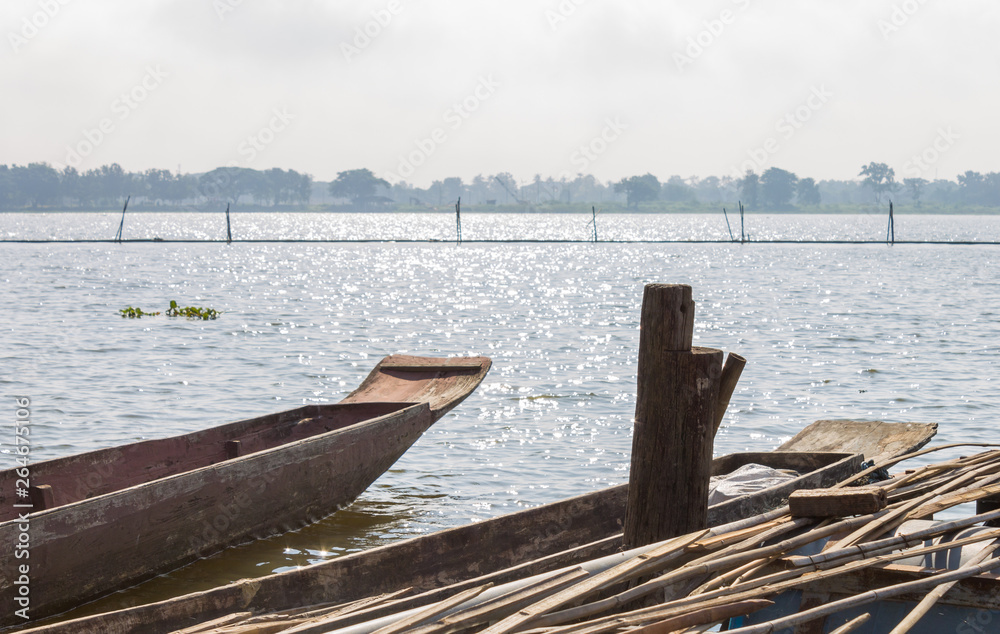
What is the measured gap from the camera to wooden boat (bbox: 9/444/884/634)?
4.81 m

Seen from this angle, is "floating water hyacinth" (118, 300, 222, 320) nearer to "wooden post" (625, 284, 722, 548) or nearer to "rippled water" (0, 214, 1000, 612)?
"rippled water" (0, 214, 1000, 612)

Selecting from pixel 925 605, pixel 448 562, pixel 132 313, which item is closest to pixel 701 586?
pixel 925 605

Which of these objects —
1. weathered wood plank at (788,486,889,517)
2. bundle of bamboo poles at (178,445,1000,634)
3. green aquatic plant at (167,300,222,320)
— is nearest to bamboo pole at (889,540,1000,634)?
bundle of bamboo poles at (178,445,1000,634)

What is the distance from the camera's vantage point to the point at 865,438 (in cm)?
920

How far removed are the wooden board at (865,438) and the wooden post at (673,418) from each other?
3.58m

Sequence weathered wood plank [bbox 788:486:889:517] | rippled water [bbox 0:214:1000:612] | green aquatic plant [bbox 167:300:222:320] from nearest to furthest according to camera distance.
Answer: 1. weathered wood plank [bbox 788:486:889:517]
2. rippled water [bbox 0:214:1000:612]
3. green aquatic plant [bbox 167:300:222:320]

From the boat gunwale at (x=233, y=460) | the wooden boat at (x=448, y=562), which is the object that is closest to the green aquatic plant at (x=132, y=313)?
the boat gunwale at (x=233, y=460)

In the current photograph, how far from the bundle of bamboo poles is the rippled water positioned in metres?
3.89

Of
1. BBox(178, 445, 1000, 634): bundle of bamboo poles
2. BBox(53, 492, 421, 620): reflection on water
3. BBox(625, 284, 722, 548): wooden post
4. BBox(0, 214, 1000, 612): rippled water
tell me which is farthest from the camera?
BBox(0, 214, 1000, 612): rippled water

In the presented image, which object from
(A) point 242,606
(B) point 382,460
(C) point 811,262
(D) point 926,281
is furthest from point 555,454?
(C) point 811,262

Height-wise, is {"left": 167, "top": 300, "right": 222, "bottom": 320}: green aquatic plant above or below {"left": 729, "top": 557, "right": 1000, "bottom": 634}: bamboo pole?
above

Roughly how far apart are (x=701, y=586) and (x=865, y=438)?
17.0 feet

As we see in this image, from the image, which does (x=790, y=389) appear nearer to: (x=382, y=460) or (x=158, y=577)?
(x=382, y=460)

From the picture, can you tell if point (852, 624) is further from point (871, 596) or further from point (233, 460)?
point (233, 460)
